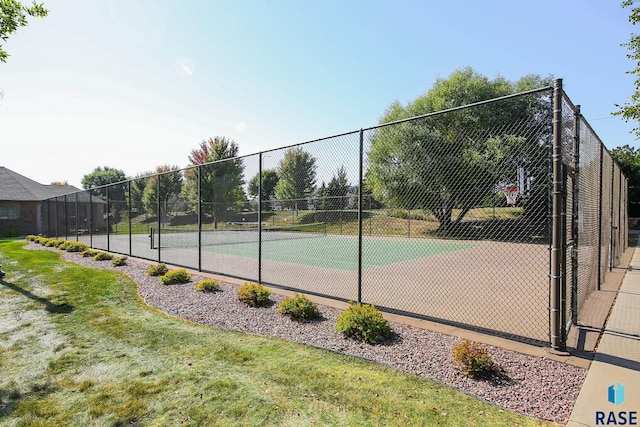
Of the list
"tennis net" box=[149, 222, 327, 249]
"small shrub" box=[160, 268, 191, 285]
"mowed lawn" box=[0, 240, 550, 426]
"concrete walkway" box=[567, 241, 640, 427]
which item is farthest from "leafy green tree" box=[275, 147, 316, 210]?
"concrete walkway" box=[567, 241, 640, 427]

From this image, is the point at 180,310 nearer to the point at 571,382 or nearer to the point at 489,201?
the point at 571,382

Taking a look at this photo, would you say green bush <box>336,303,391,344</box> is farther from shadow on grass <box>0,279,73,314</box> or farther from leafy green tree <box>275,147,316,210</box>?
shadow on grass <box>0,279,73,314</box>

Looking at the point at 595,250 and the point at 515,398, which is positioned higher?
the point at 595,250

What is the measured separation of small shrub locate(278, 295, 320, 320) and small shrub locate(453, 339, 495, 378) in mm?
1945

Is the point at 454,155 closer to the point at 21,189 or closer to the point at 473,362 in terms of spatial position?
the point at 473,362

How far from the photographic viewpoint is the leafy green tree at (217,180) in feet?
36.4

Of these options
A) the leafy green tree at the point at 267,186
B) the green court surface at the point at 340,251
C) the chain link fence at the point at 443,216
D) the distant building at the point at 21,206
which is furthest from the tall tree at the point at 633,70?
the distant building at the point at 21,206

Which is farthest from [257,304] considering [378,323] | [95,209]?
[95,209]

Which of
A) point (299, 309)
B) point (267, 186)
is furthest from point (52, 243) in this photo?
point (299, 309)

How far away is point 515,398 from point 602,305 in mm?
3594

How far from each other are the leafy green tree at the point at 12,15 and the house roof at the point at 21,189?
2474 centimetres

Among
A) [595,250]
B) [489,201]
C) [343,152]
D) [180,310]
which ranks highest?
[343,152]

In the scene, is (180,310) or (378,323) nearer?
(378,323)

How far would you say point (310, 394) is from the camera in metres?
2.40
